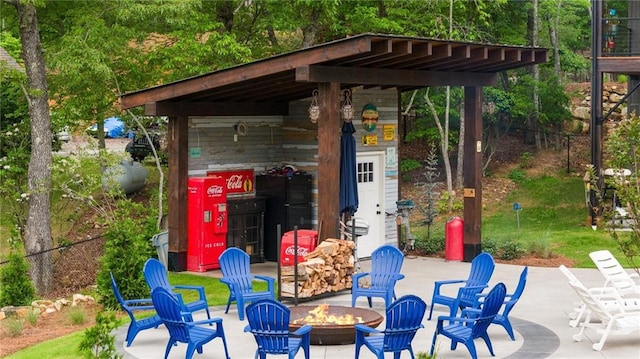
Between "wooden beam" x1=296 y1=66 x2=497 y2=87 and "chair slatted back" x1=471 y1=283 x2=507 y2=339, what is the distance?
5.03 metres

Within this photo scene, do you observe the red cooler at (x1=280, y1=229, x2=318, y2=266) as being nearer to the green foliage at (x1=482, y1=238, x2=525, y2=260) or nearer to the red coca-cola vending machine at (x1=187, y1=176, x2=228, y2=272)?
the red coca-cola vending machine at (x1=187, y1=176, x2=228, y2=272)

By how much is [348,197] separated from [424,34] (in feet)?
35.2

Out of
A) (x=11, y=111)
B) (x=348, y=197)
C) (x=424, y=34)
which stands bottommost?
(x=348, y=197)

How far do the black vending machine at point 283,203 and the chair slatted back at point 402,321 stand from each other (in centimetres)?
825

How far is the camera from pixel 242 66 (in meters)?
15.4

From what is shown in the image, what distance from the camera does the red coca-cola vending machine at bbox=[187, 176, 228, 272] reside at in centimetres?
1731

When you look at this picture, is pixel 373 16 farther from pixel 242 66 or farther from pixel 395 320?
pixel 395 320

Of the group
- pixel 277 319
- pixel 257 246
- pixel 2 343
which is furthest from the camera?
pixel 257 246

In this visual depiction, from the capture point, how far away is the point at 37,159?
65.2 feet

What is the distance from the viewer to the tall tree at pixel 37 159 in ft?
64.7

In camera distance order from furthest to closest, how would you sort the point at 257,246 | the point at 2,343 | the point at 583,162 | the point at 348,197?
the point at 583,162 → the point at 257,246 → the point at 348,197 → the point at 2,343

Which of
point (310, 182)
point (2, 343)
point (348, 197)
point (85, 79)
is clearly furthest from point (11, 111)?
point (2, 343)

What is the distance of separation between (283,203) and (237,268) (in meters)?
5.00

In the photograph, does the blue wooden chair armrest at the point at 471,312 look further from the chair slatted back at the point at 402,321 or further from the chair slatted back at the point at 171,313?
the chair slatted back at the point at 171,313
